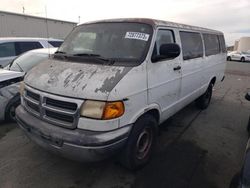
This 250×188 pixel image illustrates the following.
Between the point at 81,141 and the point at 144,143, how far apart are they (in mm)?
1129

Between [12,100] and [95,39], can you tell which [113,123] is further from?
[12,100]

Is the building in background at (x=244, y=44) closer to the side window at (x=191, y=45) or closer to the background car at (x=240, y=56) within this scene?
the background car at (x=240, y=56)

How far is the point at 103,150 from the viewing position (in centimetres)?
235

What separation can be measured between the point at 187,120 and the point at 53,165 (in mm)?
3221

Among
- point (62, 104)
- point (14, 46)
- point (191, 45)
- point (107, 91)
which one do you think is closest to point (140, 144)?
point (107, 91)

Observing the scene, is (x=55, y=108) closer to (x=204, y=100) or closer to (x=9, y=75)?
(x=9, y=75)

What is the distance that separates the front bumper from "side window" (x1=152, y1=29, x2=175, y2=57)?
121 cm

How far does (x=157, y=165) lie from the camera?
3201mm

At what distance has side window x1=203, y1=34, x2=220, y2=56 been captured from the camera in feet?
17.0

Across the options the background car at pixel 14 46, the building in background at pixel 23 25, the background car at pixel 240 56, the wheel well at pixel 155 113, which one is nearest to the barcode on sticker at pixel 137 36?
the wheel well at pixel 155 113

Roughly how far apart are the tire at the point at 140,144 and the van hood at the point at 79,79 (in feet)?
2.26

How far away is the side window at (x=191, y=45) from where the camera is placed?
3922 millimetres

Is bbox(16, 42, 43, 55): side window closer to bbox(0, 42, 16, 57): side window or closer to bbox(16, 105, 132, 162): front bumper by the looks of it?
bbox(0, 42, 16, 57): side window

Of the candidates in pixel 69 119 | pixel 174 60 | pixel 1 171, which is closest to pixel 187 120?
pixel 174 60
